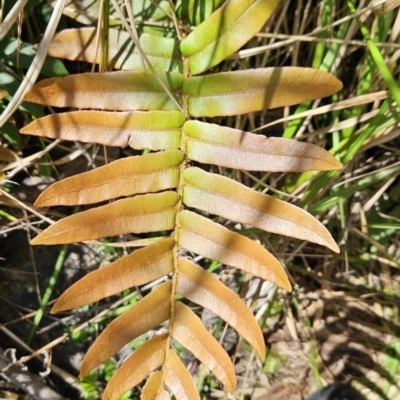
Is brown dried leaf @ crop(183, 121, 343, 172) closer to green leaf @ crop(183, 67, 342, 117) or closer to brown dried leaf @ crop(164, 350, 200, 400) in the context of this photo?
green leaf @ crop(183, 67, 342, 117)

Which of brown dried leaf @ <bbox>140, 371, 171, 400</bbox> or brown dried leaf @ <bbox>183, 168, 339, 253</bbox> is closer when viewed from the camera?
brown dried leaf @ <bbox>183, 168, 339, 253</bbox>

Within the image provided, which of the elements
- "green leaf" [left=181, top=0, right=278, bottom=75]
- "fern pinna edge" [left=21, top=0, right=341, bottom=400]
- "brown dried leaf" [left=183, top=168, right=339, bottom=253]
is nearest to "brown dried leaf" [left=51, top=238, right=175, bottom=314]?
"fern pinna edge" [left=21, top=0, right=341, bottom=400]

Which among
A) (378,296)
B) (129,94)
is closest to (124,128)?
(129,94)

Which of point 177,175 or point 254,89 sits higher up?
point 254,89

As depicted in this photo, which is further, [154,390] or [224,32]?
[154,390]

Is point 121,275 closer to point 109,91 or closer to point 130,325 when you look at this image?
point 130,325

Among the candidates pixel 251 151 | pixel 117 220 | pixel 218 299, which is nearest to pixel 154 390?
pixel 218 299

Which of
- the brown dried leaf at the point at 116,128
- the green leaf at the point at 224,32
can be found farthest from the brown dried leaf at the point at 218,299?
the green leaf at the point at 224,32

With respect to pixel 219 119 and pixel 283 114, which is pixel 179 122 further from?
pixel 283 114

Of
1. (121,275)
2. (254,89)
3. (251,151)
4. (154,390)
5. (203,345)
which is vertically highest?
(254,89)

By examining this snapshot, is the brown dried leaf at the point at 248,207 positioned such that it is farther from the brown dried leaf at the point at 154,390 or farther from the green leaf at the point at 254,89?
the brown dried leaf at the point at 154,390
